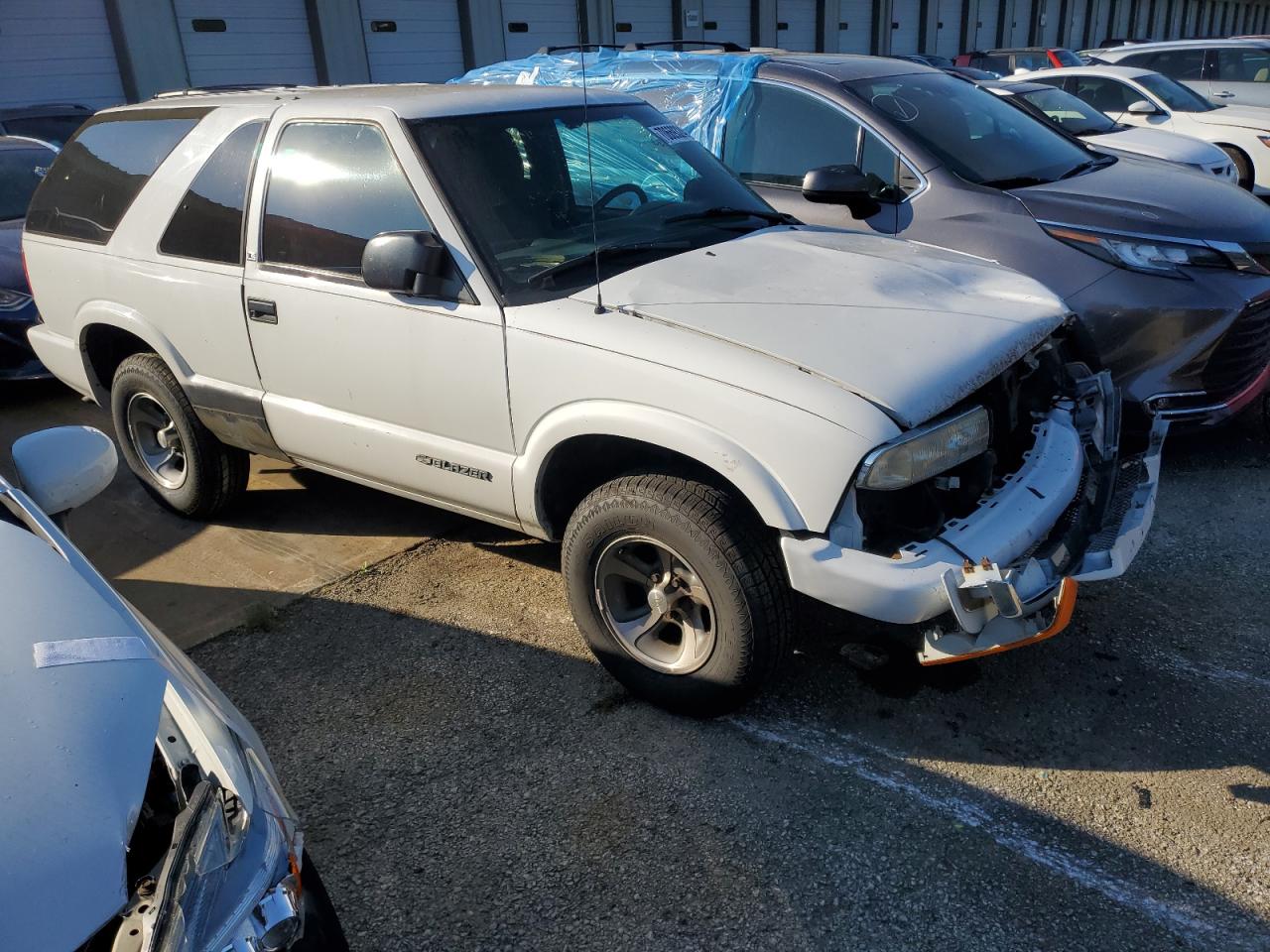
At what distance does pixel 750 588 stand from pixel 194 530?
311cm

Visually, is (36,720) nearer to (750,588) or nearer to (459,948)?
(459,948)

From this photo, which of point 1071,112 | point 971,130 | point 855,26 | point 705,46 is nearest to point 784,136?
point 971,130

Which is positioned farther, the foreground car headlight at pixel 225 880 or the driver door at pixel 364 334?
the driver door at pixel 364 334

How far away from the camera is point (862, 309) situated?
10.1ft

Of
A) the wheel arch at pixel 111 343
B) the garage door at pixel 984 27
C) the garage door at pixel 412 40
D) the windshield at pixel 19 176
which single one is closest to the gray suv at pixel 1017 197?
the wheel arch at pixel 111 343

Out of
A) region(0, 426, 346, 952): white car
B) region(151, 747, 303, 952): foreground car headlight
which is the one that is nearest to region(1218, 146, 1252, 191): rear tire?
region(0, 426, 346, 952): white car

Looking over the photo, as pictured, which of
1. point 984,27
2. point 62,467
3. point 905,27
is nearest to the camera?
point 62,467

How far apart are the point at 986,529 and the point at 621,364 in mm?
1144

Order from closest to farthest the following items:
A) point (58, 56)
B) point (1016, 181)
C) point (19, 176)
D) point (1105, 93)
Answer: point (1016, 181) < point (19, 176) < point (1105, 93) < point (58, 56)

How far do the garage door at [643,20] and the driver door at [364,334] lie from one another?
16767 mm

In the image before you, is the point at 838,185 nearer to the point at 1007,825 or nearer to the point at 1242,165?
the point at 1007,825

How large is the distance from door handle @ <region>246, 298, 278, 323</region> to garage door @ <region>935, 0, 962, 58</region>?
99.1ft

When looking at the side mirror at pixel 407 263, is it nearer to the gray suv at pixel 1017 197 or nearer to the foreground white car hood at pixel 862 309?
the foreground white car hood at pixel 862 309

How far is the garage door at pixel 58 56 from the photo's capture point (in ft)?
40.4
